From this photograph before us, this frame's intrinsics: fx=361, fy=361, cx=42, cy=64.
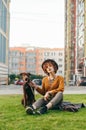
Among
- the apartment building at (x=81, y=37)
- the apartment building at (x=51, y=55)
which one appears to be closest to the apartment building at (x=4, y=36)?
the apartment building at (x=81, y=37)

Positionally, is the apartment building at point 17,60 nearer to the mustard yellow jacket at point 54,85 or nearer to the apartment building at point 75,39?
the apartment building at point 75,39

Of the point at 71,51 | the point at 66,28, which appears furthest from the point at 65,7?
the point at 71,51

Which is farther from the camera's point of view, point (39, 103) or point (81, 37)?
point (81, 37)

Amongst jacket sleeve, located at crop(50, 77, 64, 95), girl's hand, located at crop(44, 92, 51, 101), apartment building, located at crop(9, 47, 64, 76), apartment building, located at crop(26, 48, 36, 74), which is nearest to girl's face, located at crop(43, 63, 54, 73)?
jacket sleeve, located at crop(50, 77, 64, 95)

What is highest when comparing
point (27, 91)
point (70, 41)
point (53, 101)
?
point (70, 41)

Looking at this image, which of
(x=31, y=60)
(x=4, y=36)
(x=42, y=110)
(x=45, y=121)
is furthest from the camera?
(x=31, y=60)

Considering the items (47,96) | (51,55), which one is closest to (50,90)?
(47,96)

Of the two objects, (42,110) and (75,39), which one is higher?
(75,39)

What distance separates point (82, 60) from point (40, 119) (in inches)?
2328

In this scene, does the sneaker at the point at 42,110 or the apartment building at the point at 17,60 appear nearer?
the sneaker at the point at 42,110

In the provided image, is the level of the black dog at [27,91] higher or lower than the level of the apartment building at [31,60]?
higher

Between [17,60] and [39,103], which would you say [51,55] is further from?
[39,103]

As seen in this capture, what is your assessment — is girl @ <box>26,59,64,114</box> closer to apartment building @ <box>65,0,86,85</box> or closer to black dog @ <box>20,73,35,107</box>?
black dog @ <box>20,73,35,107</box>

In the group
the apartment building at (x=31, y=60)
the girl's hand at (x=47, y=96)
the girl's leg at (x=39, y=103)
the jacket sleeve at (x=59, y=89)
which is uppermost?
the jacket sleeve at (x=59, y=89)
